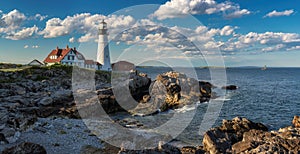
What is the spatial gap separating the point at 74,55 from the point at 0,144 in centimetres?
5463

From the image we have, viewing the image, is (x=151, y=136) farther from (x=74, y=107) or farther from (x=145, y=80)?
(x=145, y=80)

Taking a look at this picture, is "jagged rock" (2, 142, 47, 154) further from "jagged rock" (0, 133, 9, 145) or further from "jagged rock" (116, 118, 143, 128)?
"jagged rock" (116, 118, 143, 128)

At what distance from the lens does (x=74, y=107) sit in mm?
29312

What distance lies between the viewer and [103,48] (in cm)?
5850

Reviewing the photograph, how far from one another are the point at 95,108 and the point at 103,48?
1222 inches

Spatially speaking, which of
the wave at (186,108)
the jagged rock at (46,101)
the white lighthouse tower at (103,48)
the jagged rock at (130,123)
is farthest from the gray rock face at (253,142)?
the white lighthouse tower at (103,48)

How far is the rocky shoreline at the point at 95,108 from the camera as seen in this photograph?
564 inches

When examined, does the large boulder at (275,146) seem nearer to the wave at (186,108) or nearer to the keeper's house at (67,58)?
the wave at (186,108)

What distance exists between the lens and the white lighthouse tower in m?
57.4

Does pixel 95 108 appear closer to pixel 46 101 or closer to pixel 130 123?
pixel 46 101

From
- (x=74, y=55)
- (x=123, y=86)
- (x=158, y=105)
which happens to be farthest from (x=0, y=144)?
(x=74, y=55)

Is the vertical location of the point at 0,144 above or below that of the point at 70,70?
below

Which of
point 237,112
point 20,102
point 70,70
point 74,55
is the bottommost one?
point 237,112

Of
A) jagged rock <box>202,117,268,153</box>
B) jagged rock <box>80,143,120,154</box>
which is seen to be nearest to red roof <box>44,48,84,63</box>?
jagged rock <box>202,117,268,153</box>
